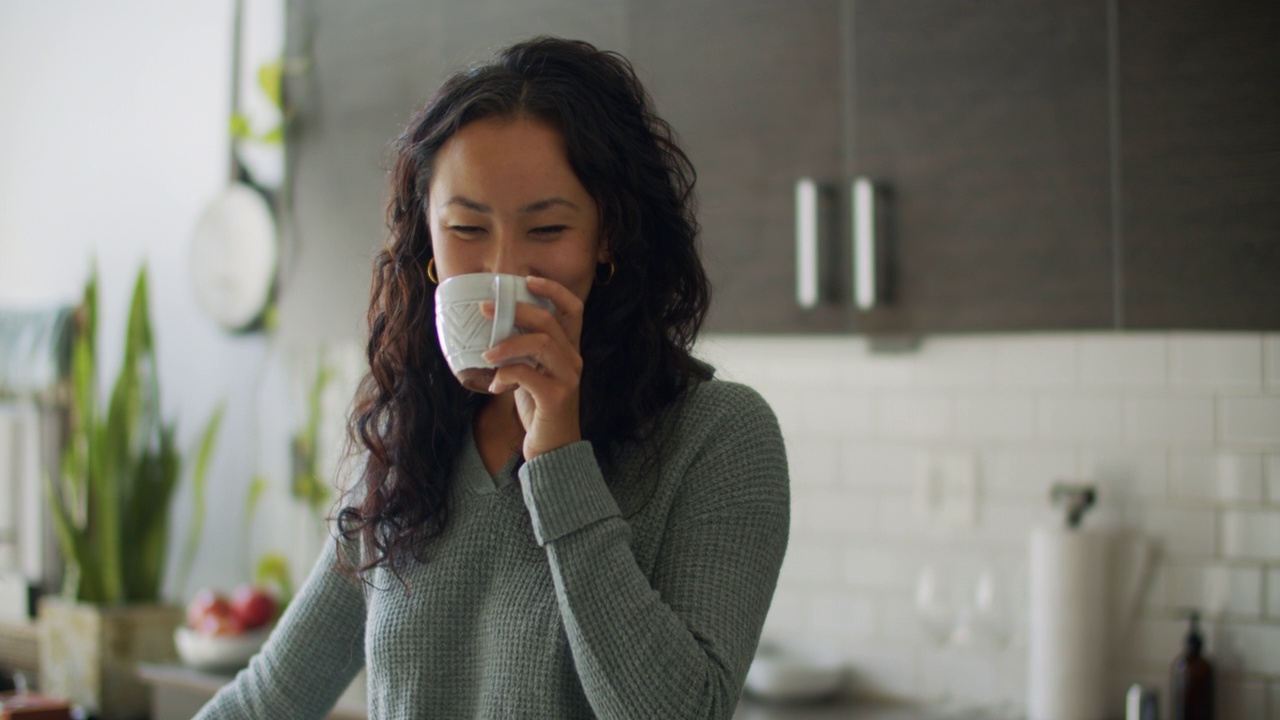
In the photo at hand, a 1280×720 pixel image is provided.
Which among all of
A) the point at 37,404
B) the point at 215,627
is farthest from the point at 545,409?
the point at 37,404

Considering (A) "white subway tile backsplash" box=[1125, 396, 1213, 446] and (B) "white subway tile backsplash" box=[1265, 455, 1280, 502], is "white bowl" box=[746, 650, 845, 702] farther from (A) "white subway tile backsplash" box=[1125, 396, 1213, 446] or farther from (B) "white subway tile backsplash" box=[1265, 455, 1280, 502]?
(B) "white subway tile backsplash" box=[1265, 455, 1280, 502]

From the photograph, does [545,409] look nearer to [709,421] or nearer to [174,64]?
[709,421]

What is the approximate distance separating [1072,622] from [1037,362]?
50 centimetres

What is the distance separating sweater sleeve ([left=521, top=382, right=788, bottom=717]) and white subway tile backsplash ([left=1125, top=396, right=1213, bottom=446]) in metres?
1.44

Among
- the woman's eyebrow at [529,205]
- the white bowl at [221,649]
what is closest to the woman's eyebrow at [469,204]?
the woman's eyebrow at [529,205]

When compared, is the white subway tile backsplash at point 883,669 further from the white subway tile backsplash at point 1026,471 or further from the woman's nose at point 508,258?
the woman's nose at point 508,258

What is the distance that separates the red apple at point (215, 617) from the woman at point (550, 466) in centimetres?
183

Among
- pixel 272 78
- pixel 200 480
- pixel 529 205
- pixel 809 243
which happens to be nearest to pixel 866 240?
pixel 809 243

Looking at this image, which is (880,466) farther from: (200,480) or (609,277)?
(200,480)

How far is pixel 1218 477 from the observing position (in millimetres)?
2219

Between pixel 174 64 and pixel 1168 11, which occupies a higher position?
pixel 174 64

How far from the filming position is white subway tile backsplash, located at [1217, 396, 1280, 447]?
2.18 m

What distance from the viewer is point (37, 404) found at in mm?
3617

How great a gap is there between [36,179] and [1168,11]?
3.57 meters
